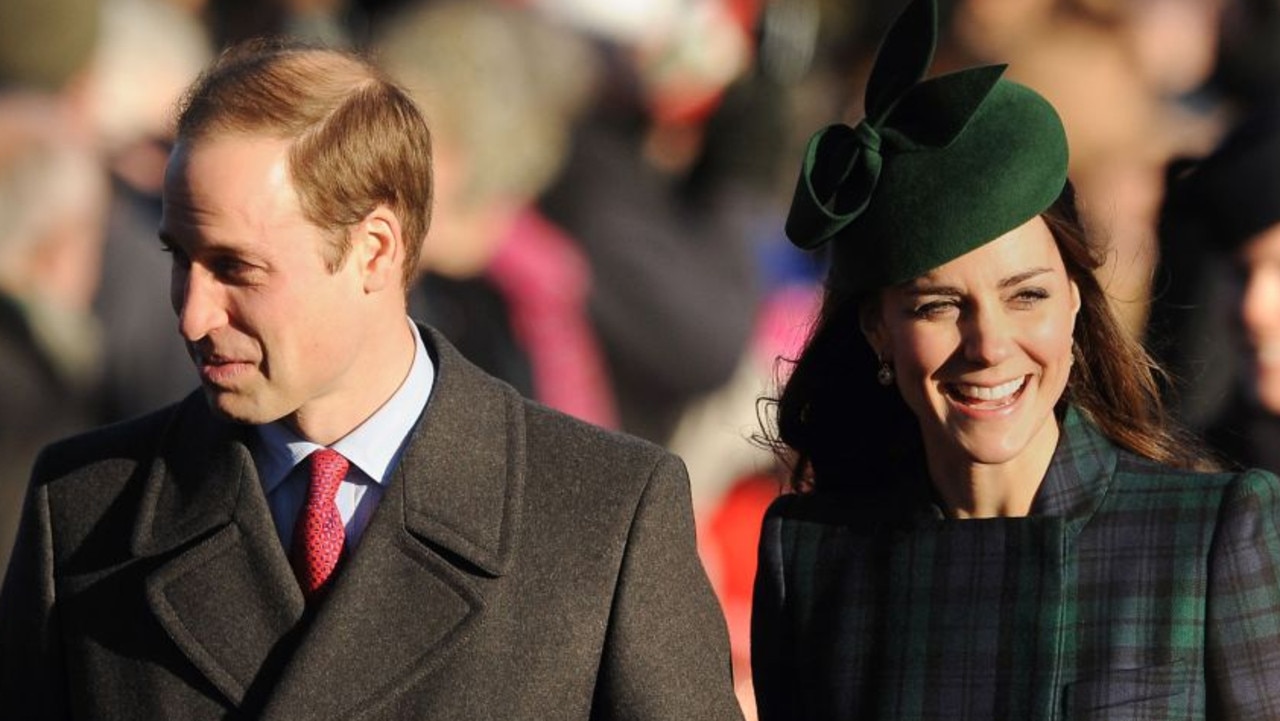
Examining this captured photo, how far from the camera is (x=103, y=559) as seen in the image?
3.27 meters

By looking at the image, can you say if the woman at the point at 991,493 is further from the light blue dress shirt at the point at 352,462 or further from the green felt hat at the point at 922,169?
the light blue dress shirt at the point at 352,462

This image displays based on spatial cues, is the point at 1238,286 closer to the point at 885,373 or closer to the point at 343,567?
the point at 885,373

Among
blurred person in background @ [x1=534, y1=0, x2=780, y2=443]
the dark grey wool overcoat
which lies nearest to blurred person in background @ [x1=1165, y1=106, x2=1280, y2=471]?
the dark grey wool overcoat

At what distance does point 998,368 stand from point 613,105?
4035 millimetres

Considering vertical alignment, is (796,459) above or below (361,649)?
above

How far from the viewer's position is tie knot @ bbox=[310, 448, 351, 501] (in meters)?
3.22

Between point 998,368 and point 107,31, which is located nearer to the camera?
point 998,368

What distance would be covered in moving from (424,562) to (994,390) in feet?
2.71

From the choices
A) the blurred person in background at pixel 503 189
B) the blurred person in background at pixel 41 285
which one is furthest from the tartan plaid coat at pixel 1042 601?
the blurred person in background at pixel 41 285

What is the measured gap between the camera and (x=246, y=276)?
10.1 feet

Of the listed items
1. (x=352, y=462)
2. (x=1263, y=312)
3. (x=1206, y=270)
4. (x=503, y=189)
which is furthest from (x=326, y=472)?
(x=503, y=189)

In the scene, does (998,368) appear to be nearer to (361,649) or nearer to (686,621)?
(686,621)

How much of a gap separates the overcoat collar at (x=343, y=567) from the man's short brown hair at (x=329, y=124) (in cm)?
29

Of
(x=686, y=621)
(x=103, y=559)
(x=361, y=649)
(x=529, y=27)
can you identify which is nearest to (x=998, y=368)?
(x=686, y=621)
